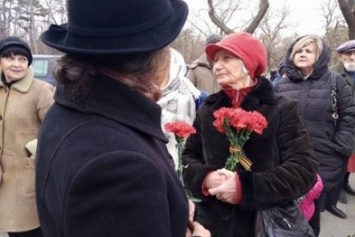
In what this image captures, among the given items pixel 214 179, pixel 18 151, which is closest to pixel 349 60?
pixel 214 179

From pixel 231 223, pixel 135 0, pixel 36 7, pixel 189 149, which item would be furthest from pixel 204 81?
pixel 36 7

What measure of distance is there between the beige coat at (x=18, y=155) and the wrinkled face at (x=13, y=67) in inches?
3.1

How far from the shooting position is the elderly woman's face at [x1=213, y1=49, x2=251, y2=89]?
2.20 m

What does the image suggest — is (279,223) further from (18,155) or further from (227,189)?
(18,155)

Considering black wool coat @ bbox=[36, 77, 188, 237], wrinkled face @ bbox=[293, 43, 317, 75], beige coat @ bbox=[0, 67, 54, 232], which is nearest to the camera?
black wool coat @ bbox=[36, 77, 188, 237]

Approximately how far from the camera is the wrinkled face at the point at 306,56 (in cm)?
350

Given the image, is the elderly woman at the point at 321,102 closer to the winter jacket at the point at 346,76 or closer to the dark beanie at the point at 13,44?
the winter jacket at the point at 346,76

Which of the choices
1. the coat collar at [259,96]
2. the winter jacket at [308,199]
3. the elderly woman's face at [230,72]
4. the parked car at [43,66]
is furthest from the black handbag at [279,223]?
the parked car at [43,66]

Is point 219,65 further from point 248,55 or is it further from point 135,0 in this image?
point 135,0

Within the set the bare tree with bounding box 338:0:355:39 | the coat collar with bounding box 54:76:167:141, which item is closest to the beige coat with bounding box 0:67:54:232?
the coat collar with bounding box 54:76:167:141

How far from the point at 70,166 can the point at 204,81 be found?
388 centimetres

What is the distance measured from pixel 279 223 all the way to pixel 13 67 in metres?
2.15

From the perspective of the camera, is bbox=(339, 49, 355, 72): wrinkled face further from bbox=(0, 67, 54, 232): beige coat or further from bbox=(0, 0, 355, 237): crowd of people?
bbox=(0, 67, 54, 232): beige coat

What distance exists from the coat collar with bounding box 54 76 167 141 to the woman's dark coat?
2739 mm
